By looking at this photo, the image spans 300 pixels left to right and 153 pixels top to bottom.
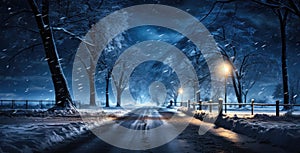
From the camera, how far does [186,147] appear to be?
8.77 meters

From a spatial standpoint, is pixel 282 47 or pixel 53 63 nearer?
pixel 53 63

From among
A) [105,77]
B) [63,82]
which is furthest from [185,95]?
[63,82]

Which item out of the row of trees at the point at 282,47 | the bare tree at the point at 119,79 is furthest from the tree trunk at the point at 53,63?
the bare tree at the point at 119,79

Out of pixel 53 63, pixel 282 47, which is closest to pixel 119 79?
pixel 282 47

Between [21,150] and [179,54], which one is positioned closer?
[21,150]

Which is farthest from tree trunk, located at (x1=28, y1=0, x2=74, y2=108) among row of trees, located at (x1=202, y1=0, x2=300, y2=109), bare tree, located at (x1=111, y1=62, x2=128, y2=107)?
bare tree, located at (x1=111, y1=62, x2=128, y2=107)

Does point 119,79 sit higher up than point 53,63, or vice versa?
point 53,63

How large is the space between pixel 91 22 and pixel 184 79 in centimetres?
3673

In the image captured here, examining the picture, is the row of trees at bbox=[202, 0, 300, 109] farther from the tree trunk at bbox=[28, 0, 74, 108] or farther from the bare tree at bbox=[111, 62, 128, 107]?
the bare tree at bbox=[111, 62, 128, 107]

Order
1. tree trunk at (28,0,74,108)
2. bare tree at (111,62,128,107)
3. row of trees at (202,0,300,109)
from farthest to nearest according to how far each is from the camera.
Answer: bare tree at (111,62,128,107) < tree trunk at (28,0,74,108) < row of trees at (202,0,300,109)

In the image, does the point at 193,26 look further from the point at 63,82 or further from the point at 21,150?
the point at 21,150

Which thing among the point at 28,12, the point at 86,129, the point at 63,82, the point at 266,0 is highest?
the point at 28,12

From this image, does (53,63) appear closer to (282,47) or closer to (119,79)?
(282,47)

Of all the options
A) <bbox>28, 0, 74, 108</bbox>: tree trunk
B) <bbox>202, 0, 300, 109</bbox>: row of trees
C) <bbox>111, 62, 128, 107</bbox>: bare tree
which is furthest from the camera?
<bbox>111, 62, 128, 107</bbox>: bare tree
